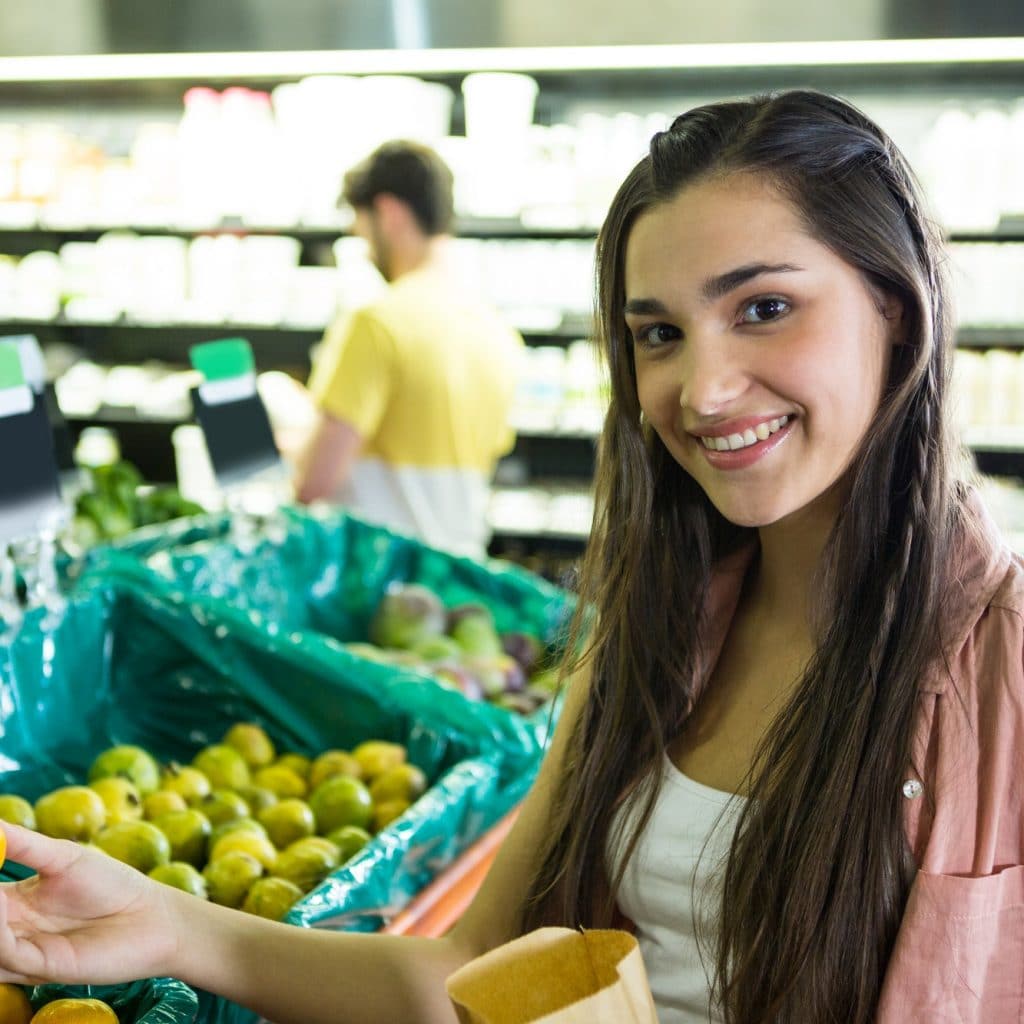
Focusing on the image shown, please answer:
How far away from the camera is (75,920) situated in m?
1.10

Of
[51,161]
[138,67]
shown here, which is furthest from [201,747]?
[51,161]

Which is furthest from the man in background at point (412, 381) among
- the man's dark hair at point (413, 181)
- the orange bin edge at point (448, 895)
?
the orange bin edge at point (448, 895)

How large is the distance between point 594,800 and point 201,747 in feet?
3.36

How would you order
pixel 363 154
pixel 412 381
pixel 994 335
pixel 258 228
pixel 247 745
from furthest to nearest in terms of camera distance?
pixel 258 228, pixel 363 154, pixel 994 335, pixel 412 381, pixel 247 745

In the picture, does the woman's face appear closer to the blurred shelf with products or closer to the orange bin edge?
the orange bin edge

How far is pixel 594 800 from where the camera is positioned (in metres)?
1.29

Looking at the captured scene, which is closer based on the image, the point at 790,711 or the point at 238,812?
the point at 790,711

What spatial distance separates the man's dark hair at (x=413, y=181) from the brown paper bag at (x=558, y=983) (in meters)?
2.77

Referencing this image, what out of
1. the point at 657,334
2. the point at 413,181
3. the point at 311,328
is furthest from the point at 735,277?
the point at 311,328

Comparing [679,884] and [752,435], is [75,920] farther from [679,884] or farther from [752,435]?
[752,435]

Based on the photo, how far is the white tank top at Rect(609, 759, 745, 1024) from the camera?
1.18 m

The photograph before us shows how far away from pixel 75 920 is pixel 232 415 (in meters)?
1.53

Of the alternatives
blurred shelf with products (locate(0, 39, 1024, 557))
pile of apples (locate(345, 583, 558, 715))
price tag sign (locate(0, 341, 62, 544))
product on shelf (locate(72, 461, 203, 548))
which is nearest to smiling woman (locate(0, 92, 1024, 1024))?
price tag sign (locate(0, 341, 62, 544))

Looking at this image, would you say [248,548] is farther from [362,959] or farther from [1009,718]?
[1009,718]
